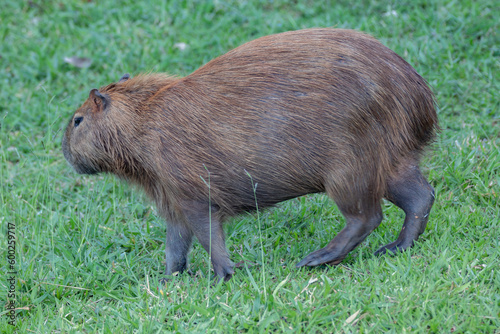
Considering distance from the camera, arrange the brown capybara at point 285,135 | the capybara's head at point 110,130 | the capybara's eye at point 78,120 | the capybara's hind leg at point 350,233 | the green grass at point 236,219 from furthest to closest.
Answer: the capybara's eye at point 78,120
the capybara's head at point 110,130
the capybara's hind leg at point 350,233
the brown capybara at point 285,135
the green grass at point 236,219

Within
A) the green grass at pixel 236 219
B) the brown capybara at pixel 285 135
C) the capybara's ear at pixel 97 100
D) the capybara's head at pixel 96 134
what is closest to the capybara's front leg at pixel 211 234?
the brown capybara at pixel 285 135

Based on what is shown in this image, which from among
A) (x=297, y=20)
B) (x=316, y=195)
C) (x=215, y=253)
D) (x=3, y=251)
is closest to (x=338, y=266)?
(x=215, y=253)

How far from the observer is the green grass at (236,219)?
2.98 meters

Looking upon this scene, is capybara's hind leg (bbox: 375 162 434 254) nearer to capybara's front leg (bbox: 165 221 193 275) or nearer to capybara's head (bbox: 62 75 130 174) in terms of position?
capybara's front leg (bbox: 165 221 193 275)

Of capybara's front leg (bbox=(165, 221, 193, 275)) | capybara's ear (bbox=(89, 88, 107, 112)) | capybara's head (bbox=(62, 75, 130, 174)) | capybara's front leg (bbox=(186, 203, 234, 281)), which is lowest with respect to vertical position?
capybara's front leg (bbox=(165, 221, 193, 275))

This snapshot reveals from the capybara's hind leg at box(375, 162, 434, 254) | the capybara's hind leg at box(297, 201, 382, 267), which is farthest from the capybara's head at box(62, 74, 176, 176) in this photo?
the capybara's hind leg at box(375, 162, 434, 254)

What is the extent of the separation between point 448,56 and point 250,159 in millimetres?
2779

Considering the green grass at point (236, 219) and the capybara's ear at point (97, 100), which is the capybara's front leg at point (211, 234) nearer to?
the green grass at point (236, 219)

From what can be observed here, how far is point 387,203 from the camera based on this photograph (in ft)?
13.9

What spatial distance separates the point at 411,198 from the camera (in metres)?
3.51

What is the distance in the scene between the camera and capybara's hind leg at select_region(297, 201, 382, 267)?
342cm

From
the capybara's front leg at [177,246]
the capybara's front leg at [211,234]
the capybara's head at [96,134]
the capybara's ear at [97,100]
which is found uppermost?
the capybara's ear at [97,100]

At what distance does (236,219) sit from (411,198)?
3.58 feet

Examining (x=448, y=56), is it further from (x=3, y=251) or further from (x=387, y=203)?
(x=3, y=251)
